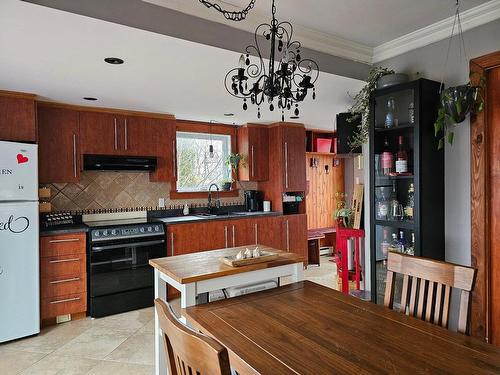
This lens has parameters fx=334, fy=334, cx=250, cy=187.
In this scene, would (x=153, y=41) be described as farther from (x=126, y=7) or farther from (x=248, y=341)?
(x=248, y=341)

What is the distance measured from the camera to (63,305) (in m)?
3.30

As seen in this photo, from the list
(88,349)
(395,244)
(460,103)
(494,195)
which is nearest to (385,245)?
(395,244)

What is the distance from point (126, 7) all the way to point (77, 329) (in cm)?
286

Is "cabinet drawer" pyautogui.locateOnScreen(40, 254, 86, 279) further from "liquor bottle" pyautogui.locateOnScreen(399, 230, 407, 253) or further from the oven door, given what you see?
"liquor bottle" pyautogui.locateOnScreen(399, 230, 407, 253)

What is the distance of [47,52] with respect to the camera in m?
2.25

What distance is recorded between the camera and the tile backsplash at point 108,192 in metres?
3.84

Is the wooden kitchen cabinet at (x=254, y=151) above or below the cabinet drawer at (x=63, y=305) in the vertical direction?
above

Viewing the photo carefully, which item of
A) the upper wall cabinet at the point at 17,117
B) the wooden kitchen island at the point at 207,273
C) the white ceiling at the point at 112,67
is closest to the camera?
the wooden kitchen island at the point at 207,273

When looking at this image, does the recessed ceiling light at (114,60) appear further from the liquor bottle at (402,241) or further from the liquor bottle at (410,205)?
the liquor bottle at (402,241)

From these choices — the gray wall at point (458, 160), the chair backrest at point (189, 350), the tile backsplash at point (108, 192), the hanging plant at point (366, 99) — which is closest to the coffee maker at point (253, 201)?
the tile backsplash at point (108, 192)

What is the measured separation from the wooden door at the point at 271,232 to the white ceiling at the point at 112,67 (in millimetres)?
1560

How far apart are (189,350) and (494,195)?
2278 mm

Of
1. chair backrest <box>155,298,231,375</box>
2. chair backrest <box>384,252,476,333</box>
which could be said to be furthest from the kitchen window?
chair backrest <box>155,298,231,375</box>

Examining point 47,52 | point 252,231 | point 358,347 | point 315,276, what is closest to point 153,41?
point 47,52
